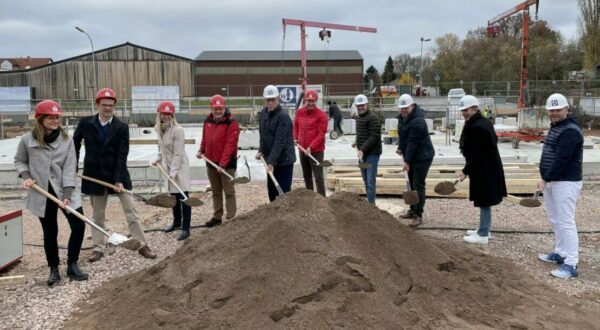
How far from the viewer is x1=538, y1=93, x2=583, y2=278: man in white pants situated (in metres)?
5.19

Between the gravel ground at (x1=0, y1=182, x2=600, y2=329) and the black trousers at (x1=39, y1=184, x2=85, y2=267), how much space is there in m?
0.27

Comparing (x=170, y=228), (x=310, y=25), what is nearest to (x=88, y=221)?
(x=170, y=228)

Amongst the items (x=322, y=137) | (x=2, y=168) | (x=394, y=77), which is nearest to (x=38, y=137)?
(x=322, y=137)

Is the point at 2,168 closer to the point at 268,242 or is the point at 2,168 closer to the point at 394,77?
the point at 268,242

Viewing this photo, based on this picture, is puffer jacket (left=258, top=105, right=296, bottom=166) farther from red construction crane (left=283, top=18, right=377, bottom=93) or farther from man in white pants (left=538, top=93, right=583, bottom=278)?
red construction crane (left=283, top=18, right=377, bottom=93)

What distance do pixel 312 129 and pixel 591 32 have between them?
34.4 metres

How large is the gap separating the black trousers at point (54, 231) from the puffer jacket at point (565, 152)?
4.66m

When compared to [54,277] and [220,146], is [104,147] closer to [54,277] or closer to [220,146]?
[54,277]

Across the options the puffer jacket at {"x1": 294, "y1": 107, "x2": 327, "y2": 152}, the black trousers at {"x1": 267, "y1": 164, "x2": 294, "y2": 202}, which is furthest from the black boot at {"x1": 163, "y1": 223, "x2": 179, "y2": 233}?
the puffer jacket at {"x1": 294, "y1": 107, "x2": 327, "y2": 152}

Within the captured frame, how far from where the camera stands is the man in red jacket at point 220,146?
22.7 ft

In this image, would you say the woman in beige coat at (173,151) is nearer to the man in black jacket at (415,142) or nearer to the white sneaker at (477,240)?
the man in black jacket at (415,142)

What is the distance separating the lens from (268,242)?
4320 millimetres

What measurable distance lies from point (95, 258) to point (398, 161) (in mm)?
7299

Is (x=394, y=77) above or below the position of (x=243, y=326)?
above
